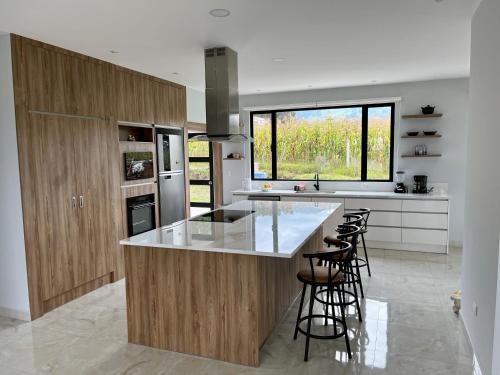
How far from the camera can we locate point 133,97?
4828mm

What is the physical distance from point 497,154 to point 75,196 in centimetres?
384

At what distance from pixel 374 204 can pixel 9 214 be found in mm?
4908

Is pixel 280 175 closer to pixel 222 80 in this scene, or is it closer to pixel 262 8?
pixel 222 80

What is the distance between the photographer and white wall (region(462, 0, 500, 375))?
7.72 ft

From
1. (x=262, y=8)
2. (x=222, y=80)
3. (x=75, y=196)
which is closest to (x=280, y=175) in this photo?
(x=222, y=80)

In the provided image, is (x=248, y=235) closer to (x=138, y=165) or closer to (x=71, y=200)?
(x=71, y=200)

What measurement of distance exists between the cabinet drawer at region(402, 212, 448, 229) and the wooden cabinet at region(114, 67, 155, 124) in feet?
13.5

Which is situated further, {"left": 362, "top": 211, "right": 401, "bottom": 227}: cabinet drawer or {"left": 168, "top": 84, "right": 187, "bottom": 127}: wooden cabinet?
{"left": 362, "top": 211, "right": 401, "bottom": 227}: cabinet drawer

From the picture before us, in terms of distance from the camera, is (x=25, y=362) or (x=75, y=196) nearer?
(x=25, y=362)

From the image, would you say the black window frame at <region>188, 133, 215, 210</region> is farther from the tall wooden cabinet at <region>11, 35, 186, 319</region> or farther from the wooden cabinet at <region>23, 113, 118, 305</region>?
the wooden cabinet at <region>23, 113, 118, 305</region>

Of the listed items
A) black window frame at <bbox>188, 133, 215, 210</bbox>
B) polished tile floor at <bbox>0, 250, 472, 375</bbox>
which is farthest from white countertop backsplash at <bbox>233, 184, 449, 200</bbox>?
polished tile floor at <bbox>0, 250, 472, 375</bbox>

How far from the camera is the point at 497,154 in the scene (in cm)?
231

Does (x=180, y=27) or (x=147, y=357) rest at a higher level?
(x=180, y=27)

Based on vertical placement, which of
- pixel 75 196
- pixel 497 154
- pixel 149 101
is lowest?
pixel 75 196
